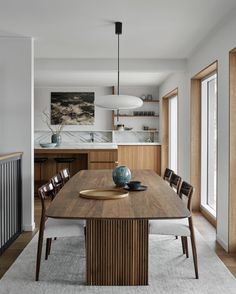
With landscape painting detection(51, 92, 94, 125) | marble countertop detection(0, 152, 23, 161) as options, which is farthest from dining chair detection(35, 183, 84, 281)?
landscape painting detection(51, 92, 94, 125)

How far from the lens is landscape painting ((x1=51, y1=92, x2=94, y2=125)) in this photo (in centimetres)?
949

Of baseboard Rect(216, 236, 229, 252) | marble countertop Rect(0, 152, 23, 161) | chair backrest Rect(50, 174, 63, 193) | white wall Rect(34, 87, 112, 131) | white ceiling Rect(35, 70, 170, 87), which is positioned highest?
white ceiling Rect(35, 70, 170, 87)

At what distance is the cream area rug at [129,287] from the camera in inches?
116

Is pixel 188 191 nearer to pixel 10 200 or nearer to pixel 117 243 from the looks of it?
pixel 117 243

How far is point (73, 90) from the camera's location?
9508 mm

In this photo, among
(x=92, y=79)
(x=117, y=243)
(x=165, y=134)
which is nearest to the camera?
(x=117, y=243)

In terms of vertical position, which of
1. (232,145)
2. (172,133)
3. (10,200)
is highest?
(172,133)

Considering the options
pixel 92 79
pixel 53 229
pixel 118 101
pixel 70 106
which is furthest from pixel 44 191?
pixel 70 106

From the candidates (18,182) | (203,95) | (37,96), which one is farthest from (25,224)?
(37,96)

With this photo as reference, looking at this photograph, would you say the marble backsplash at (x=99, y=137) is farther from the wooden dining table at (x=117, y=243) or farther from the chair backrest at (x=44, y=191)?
the wooden dining table at (x=117, y=243)

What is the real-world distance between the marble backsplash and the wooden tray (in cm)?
628

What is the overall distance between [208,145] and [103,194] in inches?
113

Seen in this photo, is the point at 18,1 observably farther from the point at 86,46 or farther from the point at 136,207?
the point at 136,207

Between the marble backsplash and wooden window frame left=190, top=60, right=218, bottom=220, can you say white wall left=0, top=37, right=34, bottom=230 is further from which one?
the marble backsplash
